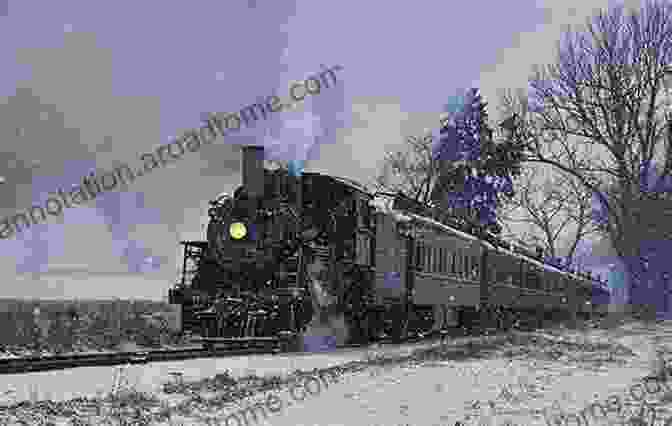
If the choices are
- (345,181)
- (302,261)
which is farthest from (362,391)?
(345,181)

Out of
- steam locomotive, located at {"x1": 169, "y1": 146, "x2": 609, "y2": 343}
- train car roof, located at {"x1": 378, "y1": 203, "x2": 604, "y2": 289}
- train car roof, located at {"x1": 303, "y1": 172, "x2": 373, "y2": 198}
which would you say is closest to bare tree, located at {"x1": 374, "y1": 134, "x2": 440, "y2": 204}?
train car roof, located at {"x1": 378, "y1": 203, "x2": 604, "y2": 289}

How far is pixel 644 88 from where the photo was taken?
121 feet

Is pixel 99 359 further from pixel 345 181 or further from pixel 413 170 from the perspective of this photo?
pixel 413 170

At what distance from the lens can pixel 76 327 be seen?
20234 mm

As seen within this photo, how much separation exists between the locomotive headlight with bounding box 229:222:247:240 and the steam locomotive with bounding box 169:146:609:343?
2 cm

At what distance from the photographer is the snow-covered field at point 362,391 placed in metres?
8.54

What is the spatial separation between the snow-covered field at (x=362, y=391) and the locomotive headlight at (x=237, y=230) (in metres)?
3.13

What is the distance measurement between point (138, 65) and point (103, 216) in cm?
976

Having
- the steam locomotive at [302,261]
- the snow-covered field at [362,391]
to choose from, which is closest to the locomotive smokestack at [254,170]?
the steam locomotive at [302,261]

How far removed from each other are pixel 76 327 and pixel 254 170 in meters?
6.22

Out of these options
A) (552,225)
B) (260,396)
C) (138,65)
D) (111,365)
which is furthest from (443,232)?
(552,225)

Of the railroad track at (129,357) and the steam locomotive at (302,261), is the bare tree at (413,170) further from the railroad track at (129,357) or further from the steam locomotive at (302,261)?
the railroad track at (129,357)

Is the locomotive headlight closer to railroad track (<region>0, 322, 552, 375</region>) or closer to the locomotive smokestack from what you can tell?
the locomotive smokestack

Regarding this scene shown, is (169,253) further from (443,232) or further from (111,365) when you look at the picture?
(111,365)
